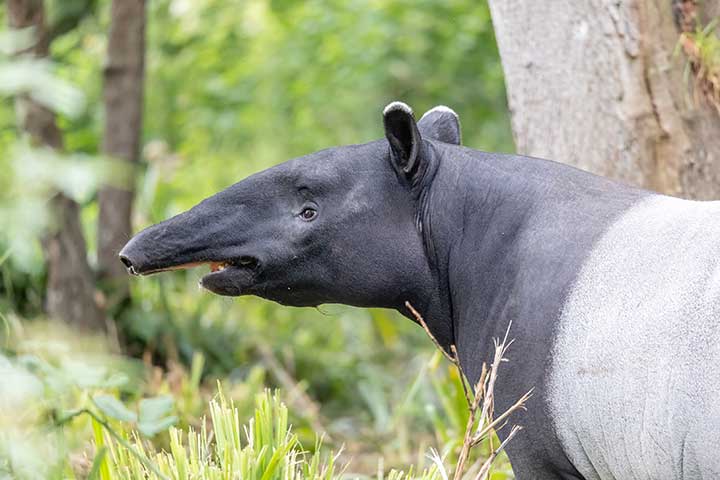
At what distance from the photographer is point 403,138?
339cm

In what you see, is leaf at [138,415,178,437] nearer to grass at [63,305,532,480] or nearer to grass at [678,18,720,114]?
grass at [63,305,532,480]

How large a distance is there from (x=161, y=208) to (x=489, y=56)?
343cm

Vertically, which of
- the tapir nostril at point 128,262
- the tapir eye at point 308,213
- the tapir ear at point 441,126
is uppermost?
the tapir ear at point 441,126

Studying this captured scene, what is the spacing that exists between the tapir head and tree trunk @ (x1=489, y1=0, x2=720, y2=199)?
1298 millimetres

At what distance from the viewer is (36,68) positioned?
191 cm

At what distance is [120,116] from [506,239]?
15.5 feet

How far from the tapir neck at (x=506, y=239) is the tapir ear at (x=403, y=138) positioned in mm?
115

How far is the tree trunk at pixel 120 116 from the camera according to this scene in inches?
286

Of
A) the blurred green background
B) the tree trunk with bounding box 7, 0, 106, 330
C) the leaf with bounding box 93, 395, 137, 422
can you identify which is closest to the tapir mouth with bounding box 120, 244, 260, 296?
the leaf with bounding box 93, 395, 137, 422

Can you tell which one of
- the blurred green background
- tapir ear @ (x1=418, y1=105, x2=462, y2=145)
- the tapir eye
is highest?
tapir ear @ (x1=418, y1=105, x2=462, y2=145)

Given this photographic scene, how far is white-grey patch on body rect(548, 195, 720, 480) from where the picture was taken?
2.62 meters

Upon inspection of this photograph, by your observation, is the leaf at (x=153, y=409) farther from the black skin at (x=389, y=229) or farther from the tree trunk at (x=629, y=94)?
the tree trunk at (x=629, y=94)

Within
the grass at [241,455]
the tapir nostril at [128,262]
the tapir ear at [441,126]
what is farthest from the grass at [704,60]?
the tapir nostril at [128,262]

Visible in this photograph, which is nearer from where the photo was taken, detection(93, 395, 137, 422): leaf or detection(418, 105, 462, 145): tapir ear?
detection(93, 395, 137, 422): leaf
